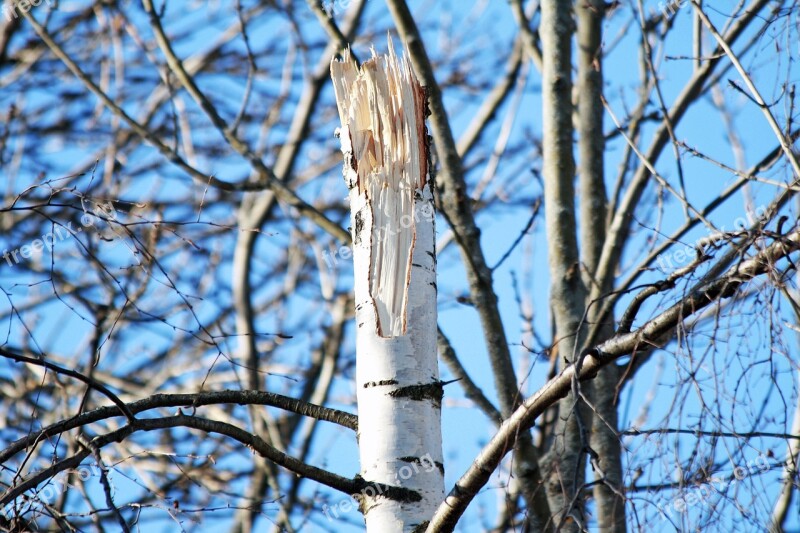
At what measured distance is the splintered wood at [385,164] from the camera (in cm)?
235

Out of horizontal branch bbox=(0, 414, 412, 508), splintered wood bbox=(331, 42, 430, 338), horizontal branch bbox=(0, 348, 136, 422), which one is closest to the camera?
horizontal branch bbox=(0, 348, 136, 422)

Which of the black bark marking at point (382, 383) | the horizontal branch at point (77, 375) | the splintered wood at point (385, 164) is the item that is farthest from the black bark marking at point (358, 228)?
the horizontal branch at point (77, 375)

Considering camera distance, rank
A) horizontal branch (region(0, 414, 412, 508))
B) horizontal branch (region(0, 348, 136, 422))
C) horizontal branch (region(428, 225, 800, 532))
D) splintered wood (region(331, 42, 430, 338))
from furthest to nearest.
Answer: splintered wood (region(331, 42, 430, 338))
horizontal branch (region(0, 414, 412, 508))
horizontal branch (region(0, 348, 136, 422))
horizontal branch (region(428, 225, 800, 532))

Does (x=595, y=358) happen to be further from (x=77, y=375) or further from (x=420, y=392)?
(x=77, y=375)

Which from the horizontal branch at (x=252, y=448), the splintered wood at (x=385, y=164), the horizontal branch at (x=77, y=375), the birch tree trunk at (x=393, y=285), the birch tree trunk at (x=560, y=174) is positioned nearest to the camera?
the horizontal branch at (x=77, y=375)

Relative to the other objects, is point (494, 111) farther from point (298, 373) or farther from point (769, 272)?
point (769, 272)

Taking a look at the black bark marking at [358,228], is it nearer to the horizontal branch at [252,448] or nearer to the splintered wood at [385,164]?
the splintered wood at [385,164]

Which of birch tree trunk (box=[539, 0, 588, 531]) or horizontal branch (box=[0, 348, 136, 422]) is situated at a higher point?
birch tree trunk (box=[539, 0, 588, 531])

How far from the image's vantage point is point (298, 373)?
682 centimetres

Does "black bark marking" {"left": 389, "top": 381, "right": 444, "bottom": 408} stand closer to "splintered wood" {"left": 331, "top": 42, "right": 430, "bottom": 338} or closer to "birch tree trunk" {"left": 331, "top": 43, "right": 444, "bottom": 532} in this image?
"birch tree trunk" {"left": 331, "top": 43, "right": 444, "bottom": 532}

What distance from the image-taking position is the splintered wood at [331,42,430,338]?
2.35m

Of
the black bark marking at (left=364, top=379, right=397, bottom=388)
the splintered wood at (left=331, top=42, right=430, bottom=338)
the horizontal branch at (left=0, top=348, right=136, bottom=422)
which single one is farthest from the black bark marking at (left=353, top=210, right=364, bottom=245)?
the horizontal branch at (left=0, top=348, right=136, bottom=422)

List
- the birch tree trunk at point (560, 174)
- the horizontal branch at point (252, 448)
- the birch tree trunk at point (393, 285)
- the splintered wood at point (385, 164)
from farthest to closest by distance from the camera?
the birch tree trunk at point (560, 174), the splintered wood at point (385, 164), the birch tree trunk at point (393, 285), the horizontal branch at point (252, 448)

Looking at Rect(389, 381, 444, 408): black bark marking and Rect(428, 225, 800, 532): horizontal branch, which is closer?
Rect(428, 225, 800, 532): horizontal branch
